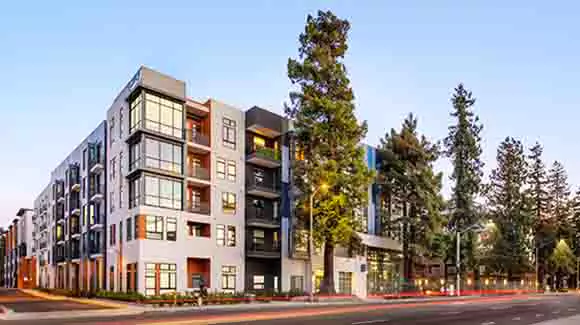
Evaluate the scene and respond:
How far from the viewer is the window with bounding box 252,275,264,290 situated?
53.9 metres

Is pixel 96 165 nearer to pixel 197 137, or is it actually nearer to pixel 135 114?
pixel 135 114

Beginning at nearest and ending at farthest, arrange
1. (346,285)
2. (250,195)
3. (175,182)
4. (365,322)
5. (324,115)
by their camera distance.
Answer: (365,322)
(175,182)
(324,115)
(250,195)
(346,285)

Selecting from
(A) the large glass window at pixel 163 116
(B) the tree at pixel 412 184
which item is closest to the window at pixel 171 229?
(A) the large glass window at pixel 163 116

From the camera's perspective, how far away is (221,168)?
51875 millimetres

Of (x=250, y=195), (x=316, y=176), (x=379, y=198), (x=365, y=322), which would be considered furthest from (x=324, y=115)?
(x=365, y=322)

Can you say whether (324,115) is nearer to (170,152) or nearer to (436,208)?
(170,152)

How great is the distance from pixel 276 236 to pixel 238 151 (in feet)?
29.8

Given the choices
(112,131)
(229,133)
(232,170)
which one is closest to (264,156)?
(232,170)

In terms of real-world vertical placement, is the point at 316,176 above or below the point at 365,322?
above

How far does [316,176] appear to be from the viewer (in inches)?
1941

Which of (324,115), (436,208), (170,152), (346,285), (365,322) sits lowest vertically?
(346,285)

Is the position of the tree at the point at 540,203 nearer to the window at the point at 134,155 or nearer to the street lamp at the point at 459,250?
the street lamp at the point at 459,250

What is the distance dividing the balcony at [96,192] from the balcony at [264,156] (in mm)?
15017

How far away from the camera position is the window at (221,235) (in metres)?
50.7
